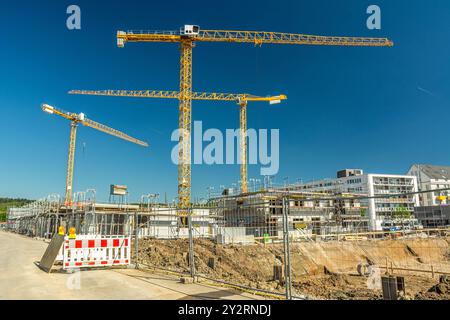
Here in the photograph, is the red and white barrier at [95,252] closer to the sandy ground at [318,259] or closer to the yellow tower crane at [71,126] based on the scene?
the sandy ground at [318,259]

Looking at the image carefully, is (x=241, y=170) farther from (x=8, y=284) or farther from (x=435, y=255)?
(x=8, y=284)

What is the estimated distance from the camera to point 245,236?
25.6 metres

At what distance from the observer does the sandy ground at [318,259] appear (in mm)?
18281

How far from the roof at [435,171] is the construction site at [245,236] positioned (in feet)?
→ 153

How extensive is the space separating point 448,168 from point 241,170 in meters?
73.0

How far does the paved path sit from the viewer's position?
263 inches

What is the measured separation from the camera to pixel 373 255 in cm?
2448

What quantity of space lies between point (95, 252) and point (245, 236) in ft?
55.0

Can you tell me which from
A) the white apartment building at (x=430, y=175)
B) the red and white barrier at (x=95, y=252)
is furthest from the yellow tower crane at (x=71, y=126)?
the white apartment building at (x=430, y=175)

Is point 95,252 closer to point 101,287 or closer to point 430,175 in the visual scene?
point 101,287

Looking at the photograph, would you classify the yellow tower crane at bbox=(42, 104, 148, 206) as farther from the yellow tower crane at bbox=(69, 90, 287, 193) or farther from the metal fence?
the metal fence

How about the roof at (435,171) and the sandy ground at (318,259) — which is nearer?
the sandy ground at (318,259)

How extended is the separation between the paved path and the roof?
95943 millimetres
